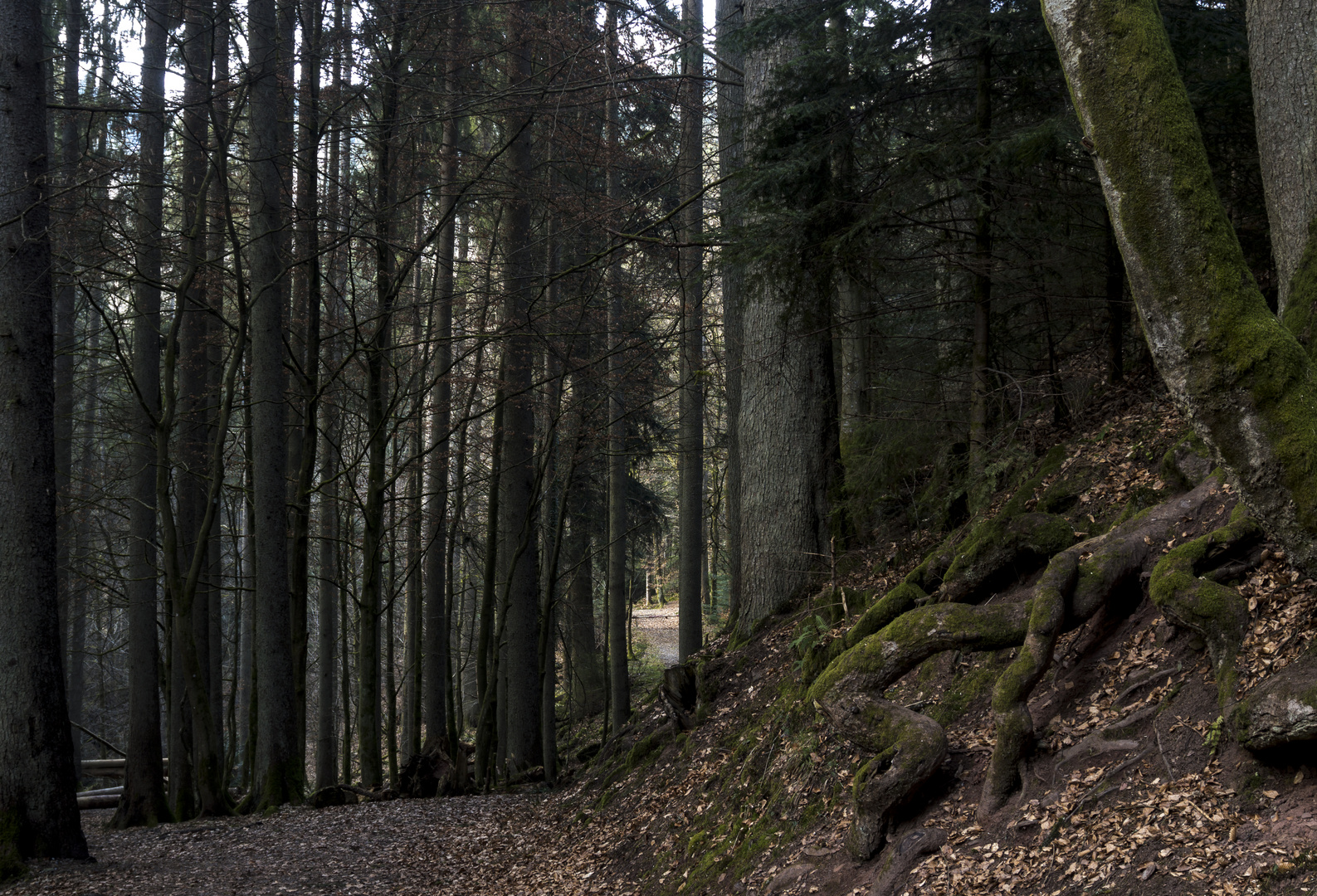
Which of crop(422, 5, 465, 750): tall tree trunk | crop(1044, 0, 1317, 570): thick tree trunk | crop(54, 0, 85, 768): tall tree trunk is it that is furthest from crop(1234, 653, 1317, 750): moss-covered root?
crop(54, 0, 85, 768): tall tree trunk

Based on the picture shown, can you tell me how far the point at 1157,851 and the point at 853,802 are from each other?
5.02ft

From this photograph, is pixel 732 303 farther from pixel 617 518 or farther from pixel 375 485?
pixel 375 485

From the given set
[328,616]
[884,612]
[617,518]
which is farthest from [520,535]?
[884,612]

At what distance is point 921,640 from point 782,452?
144 inches

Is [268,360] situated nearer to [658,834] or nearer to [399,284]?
[399,284]

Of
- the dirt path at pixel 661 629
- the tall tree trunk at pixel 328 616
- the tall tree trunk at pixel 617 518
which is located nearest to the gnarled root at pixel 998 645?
the tall tree trunk at pixel 617 518

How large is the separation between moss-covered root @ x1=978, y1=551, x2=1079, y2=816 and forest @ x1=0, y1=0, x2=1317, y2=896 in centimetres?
2

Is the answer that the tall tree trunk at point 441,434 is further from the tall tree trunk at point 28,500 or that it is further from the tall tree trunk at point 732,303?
the tall tree trunk at point 28,500

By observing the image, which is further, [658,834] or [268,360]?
[268,360]

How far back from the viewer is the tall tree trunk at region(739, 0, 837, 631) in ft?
27.1

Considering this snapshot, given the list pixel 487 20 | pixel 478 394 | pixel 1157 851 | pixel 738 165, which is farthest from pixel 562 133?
pixel 1157 851

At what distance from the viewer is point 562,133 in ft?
33.5

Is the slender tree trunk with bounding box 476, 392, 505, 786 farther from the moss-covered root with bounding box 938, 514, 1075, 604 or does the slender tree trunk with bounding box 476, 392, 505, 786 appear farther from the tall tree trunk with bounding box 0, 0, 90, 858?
the moss-covered root with bounding box 938, 514, 1075, 604

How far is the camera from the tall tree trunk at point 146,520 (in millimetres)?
10523
